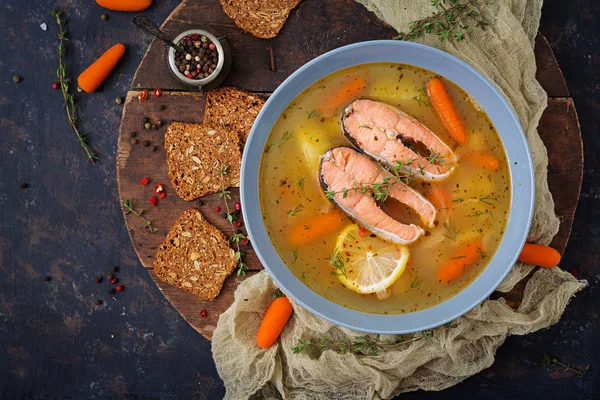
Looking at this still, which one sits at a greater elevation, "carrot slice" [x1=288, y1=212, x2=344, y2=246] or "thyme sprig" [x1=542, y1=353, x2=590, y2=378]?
"carrot slice" [x1=288, y1=212, x2=344, y2=246]

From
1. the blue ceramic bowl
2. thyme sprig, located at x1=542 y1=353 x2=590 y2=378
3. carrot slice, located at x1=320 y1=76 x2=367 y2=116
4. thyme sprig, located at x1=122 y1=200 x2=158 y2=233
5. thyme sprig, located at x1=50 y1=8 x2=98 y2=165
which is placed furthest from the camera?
thyme sprig, located at x1=542 y1=353 x2=590 y2=378

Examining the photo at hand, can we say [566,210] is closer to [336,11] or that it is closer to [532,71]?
[532,71]

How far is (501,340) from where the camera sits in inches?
99.8

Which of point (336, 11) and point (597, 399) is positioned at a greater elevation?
point (336, 11)

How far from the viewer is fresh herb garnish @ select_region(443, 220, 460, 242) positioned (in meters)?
2.33

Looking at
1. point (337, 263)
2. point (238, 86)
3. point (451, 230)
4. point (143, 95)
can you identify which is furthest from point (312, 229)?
point (143, 95)

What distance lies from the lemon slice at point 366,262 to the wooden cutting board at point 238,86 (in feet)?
1.53

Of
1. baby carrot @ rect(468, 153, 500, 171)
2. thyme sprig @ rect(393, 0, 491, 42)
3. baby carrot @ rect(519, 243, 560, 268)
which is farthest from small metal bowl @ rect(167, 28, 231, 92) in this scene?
baby carrot @ rect(519, 243, 560, 268)

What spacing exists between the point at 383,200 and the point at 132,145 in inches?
47.5

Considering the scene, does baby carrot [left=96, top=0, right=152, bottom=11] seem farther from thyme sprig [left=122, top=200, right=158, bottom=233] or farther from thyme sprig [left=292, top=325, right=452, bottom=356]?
thyme sprig [left=292, top=325, right=452, bottom=356]

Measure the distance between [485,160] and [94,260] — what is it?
6.58ft

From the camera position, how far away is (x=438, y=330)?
250cm

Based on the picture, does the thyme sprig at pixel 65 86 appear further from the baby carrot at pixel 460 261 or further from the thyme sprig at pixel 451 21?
the baby carrot at pixel 460 261

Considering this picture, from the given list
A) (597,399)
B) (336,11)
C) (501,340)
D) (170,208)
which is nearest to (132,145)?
(170,208)
